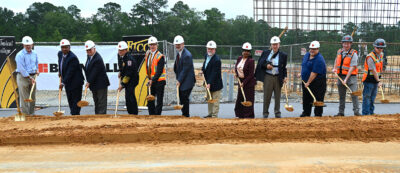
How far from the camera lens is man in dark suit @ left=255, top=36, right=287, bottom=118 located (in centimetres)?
794

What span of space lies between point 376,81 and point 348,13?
1545 centimetres

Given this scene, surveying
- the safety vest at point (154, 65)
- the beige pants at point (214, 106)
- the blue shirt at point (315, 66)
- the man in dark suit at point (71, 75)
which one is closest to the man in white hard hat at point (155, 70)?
the safety vest at point (154, 65)

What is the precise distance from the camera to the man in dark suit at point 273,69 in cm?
794

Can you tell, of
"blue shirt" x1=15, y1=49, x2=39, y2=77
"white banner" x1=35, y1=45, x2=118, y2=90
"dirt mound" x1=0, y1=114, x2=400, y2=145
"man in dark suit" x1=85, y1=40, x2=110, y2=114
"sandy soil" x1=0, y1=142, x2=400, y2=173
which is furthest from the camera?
"white banner" x1=35, y1=45, x2=118, y2=90

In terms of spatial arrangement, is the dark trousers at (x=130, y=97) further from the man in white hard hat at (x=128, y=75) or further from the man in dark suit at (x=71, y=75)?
the man in dark suit at (x=71, y=75)

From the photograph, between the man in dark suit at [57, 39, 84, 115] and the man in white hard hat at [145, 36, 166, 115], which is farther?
the man in dark suit at [57, 39, 84, 115]

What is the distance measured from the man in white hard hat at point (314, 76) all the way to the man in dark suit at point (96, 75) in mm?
4566

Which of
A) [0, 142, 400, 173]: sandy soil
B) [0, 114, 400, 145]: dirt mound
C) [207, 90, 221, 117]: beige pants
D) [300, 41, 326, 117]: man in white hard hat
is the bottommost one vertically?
[0, 142, 400, 173]: sandy soil

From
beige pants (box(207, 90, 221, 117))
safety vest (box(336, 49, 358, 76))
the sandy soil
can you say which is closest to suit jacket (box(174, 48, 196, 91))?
beige pants (box(207, 90, 221, 117))

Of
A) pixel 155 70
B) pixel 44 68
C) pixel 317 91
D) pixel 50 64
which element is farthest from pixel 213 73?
pixel 44 68

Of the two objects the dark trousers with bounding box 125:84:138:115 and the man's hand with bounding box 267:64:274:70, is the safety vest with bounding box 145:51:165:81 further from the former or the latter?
the man's hand with bounding box 267:64:274:70

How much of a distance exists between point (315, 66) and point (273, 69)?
2.97 feet

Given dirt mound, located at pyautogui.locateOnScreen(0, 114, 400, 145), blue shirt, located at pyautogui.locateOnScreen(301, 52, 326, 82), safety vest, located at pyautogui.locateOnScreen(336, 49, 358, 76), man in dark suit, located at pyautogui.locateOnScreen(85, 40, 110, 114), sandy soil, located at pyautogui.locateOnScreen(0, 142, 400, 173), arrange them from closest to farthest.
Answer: sandy soil, located at pyautogui.locateOnScreen(0, 142, 400, 173) → dirt mound, located at pyautogui.locateOnScreen(0, 114, 400, 145) → blue shirt, located at pyautogui.locateOnScreen(301, 52, 326, 82) → man in dark suit, located at pyautogui.locateOnScreen(85, 40, 110, 114) → safety vest, located at pyautogui.locateOnScreen(336, 49, 358, 76)

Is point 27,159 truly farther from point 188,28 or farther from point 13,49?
point 188,28
